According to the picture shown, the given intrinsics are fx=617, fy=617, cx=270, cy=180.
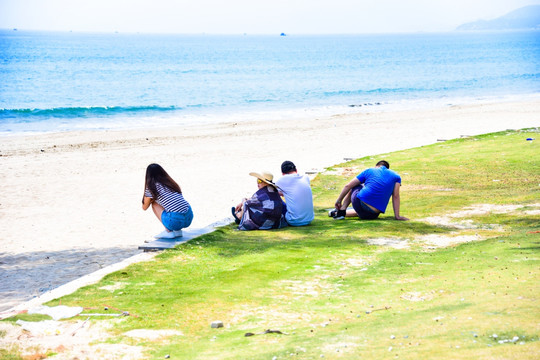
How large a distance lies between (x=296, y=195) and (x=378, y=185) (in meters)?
1.50

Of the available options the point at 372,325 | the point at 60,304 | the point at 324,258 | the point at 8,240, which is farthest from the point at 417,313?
the point at 8,240

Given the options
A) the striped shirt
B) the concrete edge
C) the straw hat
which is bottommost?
the concrete edge

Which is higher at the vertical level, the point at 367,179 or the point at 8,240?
the point at 367,179

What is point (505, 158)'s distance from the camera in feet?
55.1

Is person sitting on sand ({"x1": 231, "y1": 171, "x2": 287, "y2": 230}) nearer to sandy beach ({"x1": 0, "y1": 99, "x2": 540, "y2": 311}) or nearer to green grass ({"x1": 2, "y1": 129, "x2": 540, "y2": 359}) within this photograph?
green grass ({"x1": 2, "y1": 129, "x2": 540, "y2": 359})

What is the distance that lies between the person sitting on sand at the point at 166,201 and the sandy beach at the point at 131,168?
1315 mm

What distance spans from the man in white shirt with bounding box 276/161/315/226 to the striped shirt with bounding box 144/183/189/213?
189 centimetres

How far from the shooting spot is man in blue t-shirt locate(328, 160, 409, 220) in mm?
11000

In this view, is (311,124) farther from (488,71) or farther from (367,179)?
(488,71)

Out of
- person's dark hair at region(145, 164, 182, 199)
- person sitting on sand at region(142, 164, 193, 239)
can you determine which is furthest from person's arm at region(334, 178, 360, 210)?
person's dark hair at region(145, 164, 182, 199)

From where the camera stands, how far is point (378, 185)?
10977 mm

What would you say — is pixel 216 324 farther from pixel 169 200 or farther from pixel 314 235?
pixel 314 235

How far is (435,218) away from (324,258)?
3.42m

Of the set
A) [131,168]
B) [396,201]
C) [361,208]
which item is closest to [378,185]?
[396,201]
